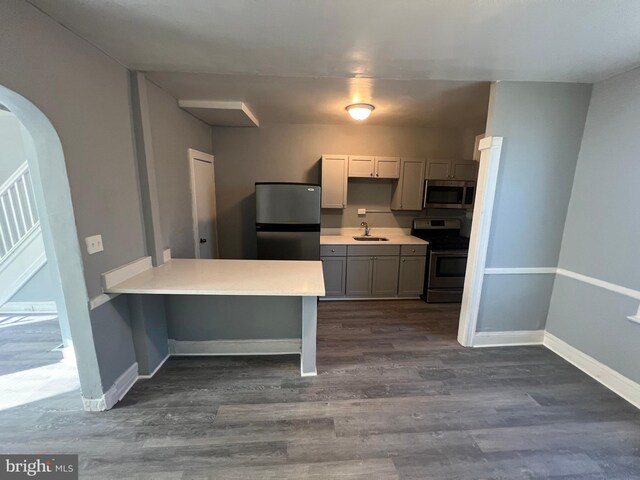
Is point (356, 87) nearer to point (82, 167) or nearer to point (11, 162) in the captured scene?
point (82, 167)

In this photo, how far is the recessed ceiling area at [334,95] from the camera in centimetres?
219

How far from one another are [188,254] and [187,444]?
184cm

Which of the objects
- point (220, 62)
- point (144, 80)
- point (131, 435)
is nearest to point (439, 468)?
point (131, 435)

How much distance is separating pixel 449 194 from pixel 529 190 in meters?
1.40

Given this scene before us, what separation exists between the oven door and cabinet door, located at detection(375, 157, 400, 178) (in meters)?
1.25

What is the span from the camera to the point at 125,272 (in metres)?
1.83

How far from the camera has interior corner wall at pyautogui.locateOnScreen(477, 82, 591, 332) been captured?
7.04ft

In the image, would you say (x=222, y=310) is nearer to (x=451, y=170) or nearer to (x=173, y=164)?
A: (x=173, y=164)

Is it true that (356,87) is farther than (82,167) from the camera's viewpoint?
Yes

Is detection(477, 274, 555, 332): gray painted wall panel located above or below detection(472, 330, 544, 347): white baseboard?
above

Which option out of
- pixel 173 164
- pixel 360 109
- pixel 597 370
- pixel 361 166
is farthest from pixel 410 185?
pixel 173 164

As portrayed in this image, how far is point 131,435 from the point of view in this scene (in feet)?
A: 5.11

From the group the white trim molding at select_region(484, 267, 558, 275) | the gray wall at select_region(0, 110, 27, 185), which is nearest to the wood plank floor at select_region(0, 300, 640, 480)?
the white trim molding at select_region(484, 267, 558, 275)

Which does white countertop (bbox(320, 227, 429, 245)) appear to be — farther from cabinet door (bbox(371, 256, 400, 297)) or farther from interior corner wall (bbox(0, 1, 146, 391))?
interior corner wall (bbox(0, 1, 146, 391))
